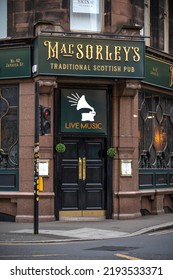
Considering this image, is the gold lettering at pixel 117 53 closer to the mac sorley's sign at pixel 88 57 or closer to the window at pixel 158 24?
the mac sorley's sign at pixel 88 57

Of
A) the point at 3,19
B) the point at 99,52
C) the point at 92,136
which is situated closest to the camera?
the point at 99,52

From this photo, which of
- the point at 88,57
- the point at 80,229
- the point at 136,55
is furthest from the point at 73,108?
the point at 80,229

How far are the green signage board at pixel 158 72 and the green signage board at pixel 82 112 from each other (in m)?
1.92

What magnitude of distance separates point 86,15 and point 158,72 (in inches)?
127

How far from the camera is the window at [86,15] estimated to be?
→ 20.2 meters

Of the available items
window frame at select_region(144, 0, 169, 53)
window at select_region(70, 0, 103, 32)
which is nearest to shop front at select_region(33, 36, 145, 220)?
window at select_region(70, 0, 103, 32)

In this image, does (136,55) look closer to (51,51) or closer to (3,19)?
(51,51)

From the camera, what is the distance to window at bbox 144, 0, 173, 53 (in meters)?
22.5

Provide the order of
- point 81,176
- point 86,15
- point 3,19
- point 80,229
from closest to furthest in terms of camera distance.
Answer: point 80,229 → point 81,176 → point 86,15 → point 3,19

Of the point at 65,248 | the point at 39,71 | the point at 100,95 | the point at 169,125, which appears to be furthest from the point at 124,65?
the point at 65,248

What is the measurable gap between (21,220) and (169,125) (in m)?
7.01

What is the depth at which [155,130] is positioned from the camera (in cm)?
2239

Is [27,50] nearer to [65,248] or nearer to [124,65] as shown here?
[124,65]

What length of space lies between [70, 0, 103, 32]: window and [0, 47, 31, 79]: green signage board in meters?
1.74
